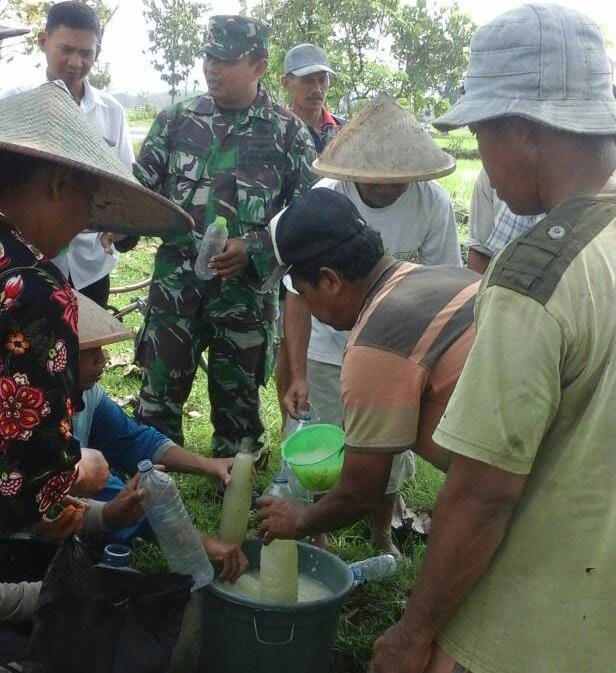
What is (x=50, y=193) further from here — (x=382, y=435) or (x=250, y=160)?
(x=250, y=160)

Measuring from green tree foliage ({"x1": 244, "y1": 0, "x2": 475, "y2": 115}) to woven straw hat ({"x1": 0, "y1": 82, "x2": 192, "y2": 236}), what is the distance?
37.6 ft

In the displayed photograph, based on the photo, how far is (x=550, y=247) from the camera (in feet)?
4.66

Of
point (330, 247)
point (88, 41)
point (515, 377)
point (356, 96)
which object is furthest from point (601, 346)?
point (356, 96)

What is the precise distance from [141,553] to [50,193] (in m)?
1.97

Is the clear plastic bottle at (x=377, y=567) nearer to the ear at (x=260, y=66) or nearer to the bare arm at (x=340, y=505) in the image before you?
the bare arm at (x=340, y=505)

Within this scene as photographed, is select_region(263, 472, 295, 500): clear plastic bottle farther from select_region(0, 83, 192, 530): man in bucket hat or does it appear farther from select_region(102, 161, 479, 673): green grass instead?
select_region(0, 83, 192, 530): man in bucket hat

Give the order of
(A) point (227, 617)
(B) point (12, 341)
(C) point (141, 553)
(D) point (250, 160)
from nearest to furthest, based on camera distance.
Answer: (B) point (12, 341) < (A) point (227, 617) < (C) point (141, 553) < (D) point (250, 160)

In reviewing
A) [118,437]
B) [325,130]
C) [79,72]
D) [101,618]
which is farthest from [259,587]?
[325,130]

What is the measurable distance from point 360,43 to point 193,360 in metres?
14.8

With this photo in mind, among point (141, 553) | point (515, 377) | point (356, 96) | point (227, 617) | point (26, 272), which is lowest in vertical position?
point (356, 96)

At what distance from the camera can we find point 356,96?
51.7 feet

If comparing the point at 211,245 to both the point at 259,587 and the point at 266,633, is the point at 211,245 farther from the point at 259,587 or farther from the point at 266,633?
the point at 266,633

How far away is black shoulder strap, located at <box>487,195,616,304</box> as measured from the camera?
140 centimetres

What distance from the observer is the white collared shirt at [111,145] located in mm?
4520
